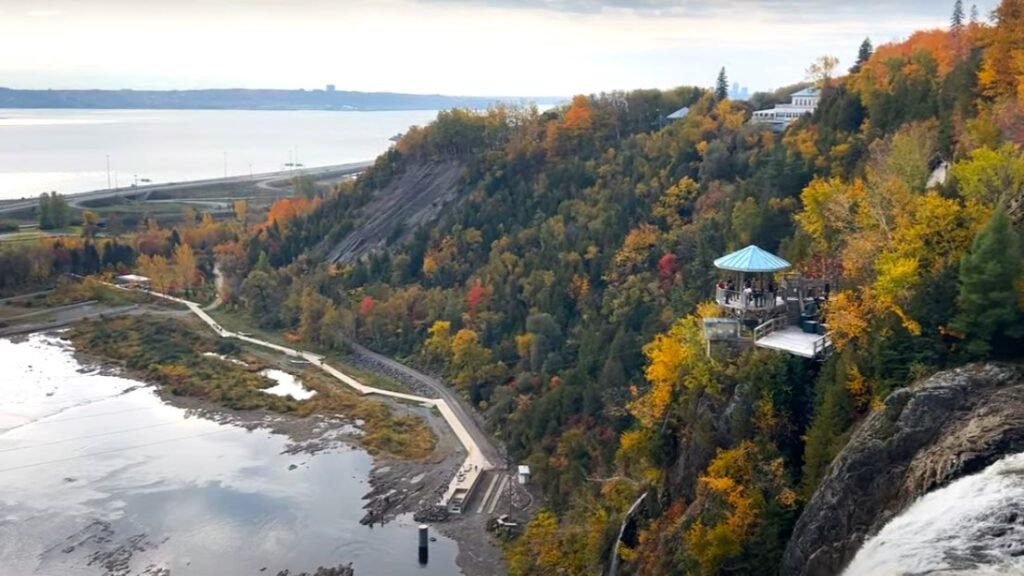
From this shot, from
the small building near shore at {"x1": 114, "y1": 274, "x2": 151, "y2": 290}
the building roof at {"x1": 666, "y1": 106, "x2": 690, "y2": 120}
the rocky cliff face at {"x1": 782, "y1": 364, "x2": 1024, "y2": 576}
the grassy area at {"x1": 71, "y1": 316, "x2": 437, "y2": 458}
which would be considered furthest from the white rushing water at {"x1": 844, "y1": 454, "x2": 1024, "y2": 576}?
the small building near shore at {"x1": 114, "y1": 274, "x2": 151, "y2": 290}

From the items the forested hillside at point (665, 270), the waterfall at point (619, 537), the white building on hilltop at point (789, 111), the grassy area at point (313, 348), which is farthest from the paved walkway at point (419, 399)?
the white building on hilltop at point (789, 111)

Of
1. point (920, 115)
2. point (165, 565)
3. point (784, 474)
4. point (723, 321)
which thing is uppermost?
point (920, 115)

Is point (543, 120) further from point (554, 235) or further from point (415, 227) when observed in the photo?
point (554, 235)

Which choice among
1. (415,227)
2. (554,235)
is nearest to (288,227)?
(415,227)

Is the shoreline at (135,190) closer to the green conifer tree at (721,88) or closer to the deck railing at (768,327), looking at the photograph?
the green conifer tree at (721,88)

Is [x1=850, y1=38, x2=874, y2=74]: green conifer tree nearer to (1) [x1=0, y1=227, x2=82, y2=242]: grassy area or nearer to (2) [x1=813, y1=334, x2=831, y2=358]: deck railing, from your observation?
(2) [x1=813, y1=334, x2=831, y2=358]: deck railing

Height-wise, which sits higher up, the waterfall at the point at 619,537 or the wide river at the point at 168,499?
the waterfall at the point at 619,537

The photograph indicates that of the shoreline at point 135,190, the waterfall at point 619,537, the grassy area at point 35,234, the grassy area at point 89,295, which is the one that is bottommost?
the grassy area at point 89,295

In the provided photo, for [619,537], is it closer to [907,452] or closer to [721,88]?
[907,452]
